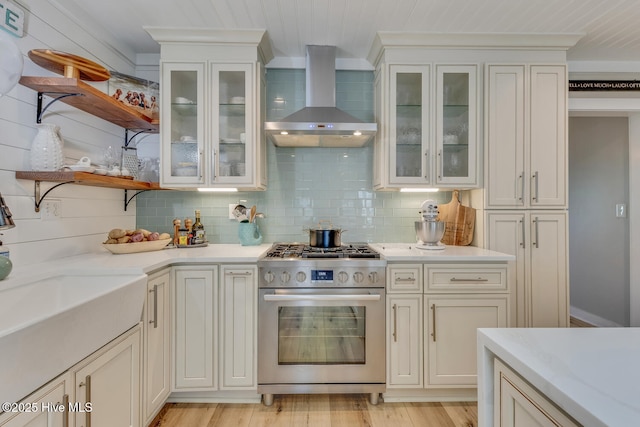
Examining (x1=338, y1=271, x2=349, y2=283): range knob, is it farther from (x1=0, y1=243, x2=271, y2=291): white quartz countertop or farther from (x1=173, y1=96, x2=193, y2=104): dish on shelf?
(x1=173, y1=96, x2=193, y2=104): dish on shelf

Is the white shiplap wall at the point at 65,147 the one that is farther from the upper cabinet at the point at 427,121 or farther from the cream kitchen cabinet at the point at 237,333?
the upper cabinet at the point at 427,121

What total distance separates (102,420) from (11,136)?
1.46m

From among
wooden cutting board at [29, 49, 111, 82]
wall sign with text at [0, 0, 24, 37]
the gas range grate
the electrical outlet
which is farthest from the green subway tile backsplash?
wall sign with text at [0, 0, 24, 37]

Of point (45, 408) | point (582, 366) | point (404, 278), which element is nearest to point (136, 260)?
point (45, 408)

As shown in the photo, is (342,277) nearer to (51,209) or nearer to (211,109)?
(211,109)

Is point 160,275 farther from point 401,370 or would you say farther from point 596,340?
point 596,340

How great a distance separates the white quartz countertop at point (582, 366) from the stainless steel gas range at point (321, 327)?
114 cm

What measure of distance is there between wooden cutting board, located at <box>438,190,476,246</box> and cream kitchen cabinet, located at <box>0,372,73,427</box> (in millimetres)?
2444

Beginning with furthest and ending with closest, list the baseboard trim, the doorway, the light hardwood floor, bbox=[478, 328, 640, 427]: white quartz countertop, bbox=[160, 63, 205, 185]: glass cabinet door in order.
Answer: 1. the baseboard trim
2. the doorway
3. bbox=[160, 63, 205, 185]: glass cabinet door
4. the light hardwood floor
5. bbox=[478, 328, 640, 427]: white quartz countertop

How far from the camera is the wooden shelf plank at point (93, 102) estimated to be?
5.13 feet

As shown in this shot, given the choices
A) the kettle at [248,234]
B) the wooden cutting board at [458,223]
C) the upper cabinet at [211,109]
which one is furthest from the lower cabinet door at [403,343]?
the upper cabinet at [211,109]

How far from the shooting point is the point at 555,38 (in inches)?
87.2

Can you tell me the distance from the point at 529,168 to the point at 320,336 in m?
1.94

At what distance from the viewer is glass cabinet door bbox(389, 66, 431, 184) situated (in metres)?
2.29
